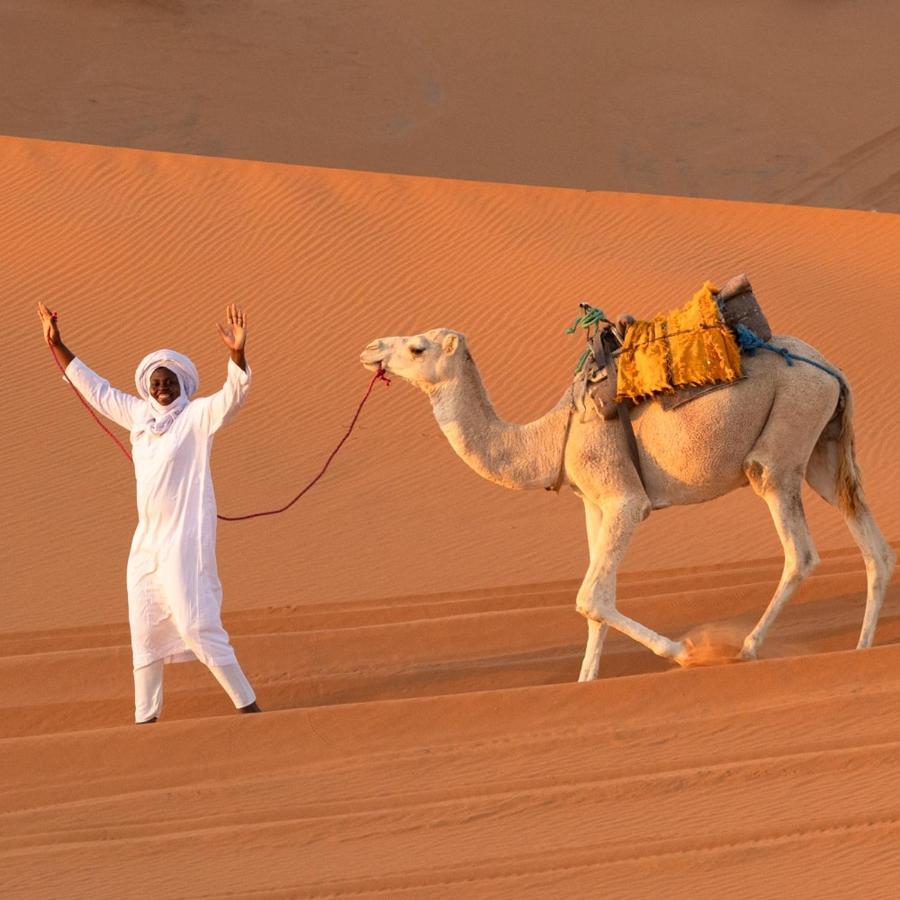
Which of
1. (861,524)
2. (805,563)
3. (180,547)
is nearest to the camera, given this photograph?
(180,547)

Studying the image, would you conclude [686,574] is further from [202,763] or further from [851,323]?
[851,323]

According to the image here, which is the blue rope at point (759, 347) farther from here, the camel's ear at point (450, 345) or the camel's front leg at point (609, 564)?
the camel's ear at point (450, 345)

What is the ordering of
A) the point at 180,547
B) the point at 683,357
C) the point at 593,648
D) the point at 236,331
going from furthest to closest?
the point at 593,648, the point at 683,357, the point at 180,547, the point at 236,331

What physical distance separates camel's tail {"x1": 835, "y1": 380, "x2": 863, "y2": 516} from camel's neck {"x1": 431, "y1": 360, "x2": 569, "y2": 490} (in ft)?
4.79

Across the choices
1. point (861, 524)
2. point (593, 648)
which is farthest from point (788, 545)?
point (593, 648)

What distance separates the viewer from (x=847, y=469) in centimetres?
866

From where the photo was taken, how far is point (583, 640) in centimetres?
959

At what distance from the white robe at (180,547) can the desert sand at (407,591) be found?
0.50 metres

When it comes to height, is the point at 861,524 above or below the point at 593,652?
above

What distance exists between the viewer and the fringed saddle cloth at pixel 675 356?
803cm

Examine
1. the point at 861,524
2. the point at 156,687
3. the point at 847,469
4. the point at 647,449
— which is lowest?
the point at 156,687

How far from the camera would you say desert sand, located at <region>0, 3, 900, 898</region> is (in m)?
5.69

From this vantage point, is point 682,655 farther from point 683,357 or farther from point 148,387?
point 148,387

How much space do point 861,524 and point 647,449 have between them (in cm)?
129
